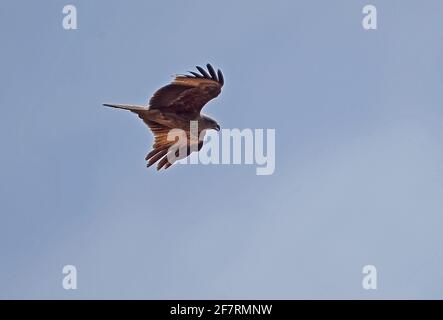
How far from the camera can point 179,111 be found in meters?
19.0

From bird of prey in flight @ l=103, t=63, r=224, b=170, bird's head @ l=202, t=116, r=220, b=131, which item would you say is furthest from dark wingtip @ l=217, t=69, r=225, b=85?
bird's head @ l=202, t=116, r=220, b=131

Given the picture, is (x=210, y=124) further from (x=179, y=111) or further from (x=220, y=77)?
(x=220, y=77)

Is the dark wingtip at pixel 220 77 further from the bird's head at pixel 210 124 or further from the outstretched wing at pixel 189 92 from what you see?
the bird's head at pixel 210 124

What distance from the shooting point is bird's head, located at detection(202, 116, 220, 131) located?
19.2m

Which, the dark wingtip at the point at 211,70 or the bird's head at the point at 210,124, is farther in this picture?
the bird's head at the point at 210,124

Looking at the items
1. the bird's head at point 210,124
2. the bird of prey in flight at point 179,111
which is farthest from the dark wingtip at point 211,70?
the bird's head at point 210,124

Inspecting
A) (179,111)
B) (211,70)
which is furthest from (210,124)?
(211,70)

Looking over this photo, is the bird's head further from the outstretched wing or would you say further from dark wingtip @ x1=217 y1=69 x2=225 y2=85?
dark wingtip @ x1=217 y1=69 x2=225 y2=85

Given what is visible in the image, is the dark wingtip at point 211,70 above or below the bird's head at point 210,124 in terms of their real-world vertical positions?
above

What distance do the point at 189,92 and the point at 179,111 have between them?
1.66 ft

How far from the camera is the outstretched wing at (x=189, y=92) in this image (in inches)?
723
